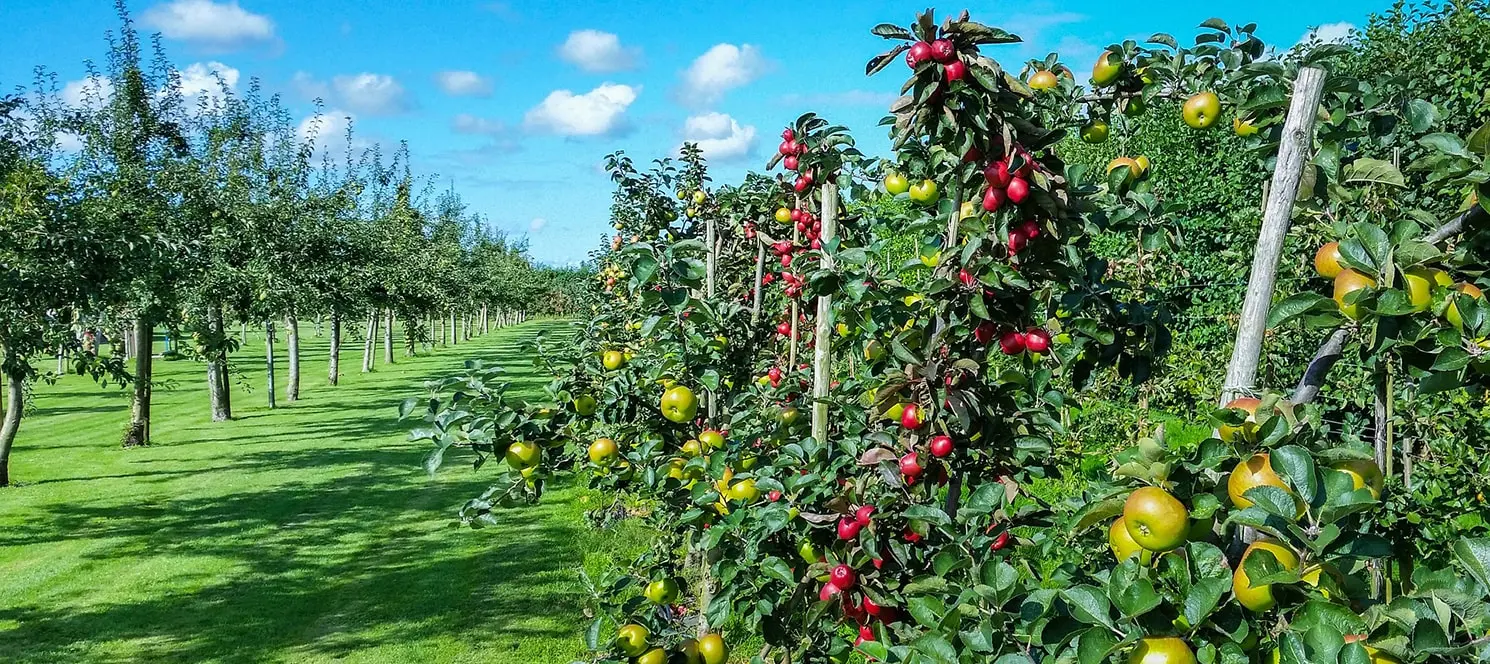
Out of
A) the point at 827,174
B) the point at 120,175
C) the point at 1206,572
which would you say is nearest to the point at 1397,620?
the point at 1206,572

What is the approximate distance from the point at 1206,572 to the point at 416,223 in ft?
86.0

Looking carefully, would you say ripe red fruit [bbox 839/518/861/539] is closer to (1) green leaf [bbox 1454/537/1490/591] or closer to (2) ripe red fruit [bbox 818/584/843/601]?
(2) ripe red fruit [bbox 818/584/843/601]

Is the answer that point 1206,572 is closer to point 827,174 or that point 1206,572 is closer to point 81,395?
point 827,174

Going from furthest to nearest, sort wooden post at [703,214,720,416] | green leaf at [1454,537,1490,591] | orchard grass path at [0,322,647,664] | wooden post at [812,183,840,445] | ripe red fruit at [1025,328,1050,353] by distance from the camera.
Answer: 1. orchard grass path at [0,322,647,664]
2. wooden post at [703,214,720,416]
3. wooden post at [812,183,840,445]
4. ripe red fruit at [1025,328,1050,353]
5. green leaf at [1454,537,1490,591]

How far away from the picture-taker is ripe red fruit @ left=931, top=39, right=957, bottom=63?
2074 millimetres

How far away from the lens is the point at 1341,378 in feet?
18.7

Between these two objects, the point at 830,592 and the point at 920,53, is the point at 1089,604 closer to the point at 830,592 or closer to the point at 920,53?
the point at 830,592

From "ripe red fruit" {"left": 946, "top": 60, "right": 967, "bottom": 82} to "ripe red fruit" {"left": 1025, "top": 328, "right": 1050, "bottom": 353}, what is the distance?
2.18 ft

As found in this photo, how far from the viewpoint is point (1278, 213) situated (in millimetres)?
1411

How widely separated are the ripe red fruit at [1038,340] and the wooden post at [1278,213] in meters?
0.79

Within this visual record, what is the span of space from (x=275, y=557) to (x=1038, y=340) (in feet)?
25.4

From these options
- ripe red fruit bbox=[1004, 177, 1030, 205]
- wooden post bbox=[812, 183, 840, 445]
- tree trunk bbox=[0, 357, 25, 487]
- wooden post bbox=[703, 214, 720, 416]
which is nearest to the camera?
ripe red fruit bbox=[1004, 177, 1030, 205]

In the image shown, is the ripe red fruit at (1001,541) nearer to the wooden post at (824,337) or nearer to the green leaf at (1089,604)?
the wooden post at (824,337)

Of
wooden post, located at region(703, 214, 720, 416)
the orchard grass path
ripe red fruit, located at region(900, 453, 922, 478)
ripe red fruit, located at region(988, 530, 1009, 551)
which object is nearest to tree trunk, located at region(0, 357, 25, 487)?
the orchard grass path
